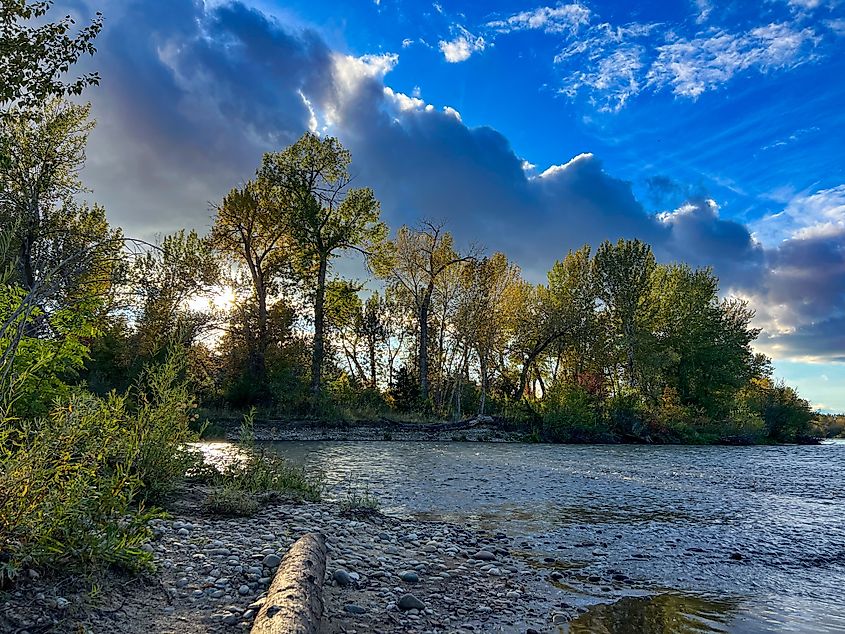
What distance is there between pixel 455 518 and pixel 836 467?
758 inches

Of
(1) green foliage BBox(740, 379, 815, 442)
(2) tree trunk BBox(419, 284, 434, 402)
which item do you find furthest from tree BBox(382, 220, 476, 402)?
(1) green foliage BBox(740, 379, 815, 442)

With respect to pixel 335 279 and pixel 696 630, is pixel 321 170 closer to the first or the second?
pixel 335 279

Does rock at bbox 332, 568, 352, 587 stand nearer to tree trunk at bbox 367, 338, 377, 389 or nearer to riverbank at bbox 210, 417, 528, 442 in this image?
riverbank at bbox 210, 417, 528, 442

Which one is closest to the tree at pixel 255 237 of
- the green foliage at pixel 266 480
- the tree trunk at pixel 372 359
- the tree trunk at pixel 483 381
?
the tree trunk at pixel 372 359

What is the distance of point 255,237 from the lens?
36.4 metres

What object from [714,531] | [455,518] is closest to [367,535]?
[455,518]

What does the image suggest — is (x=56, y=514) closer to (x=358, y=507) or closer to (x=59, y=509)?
(x=59, y=509)

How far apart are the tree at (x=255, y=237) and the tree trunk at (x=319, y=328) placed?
2.72 metres

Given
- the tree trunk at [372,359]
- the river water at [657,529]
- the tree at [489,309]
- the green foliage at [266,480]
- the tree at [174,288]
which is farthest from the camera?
the tree trunk at [372,359]

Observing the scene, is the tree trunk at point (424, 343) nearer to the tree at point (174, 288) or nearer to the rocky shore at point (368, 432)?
the rocky shore at point (368, 432)

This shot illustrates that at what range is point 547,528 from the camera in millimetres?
8336

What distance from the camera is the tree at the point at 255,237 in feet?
116

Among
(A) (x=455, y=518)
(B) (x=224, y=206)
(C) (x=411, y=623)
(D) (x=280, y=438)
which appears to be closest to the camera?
(C) (x=411, y=623)

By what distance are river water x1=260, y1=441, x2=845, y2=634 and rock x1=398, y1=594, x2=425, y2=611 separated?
4.67ft
